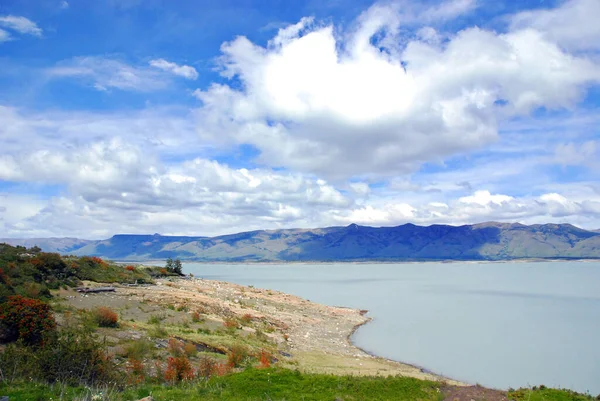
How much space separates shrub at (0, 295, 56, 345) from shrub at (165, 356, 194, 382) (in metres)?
4.83

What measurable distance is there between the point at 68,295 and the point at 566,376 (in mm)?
30608

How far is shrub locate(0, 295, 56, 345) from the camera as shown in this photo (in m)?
15.8

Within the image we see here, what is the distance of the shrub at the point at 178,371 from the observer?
47.1ft

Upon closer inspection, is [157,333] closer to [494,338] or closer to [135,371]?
[135,371]

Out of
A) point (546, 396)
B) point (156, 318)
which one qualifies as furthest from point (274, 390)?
point (156, 318)

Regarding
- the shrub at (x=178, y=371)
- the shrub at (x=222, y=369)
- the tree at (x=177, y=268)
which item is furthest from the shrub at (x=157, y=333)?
Result: the tree at (x=177, y=268)

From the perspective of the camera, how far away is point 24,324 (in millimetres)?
15945

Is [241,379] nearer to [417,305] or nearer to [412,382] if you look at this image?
[412,382]

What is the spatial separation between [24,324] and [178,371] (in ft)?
20.1

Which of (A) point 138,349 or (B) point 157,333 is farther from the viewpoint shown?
(B) point 157,333

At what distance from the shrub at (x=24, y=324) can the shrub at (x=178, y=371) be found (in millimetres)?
4826

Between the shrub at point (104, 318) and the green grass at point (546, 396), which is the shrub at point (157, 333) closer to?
the shrub at point (104, 318)

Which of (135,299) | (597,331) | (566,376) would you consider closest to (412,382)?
(566,376)

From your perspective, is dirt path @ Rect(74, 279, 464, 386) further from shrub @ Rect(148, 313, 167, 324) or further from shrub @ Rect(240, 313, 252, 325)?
shrub @ Rect(148, 313, 167, 324)
